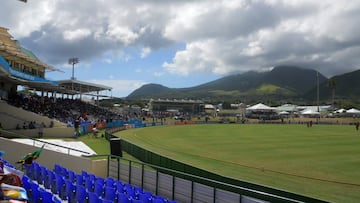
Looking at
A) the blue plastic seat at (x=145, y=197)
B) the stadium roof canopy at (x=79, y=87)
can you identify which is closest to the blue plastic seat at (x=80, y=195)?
the blue plastic seat at (x=145, y=197)

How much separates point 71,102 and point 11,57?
18644mm

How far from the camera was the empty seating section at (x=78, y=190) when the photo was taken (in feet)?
30.6

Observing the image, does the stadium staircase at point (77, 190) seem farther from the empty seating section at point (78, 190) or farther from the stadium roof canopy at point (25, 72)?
the stadium roof canopy at point (25, 72)

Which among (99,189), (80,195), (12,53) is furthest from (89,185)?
(12,53)

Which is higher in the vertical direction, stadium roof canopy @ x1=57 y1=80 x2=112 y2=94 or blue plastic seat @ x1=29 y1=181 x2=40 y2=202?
stadium roof canopy @ x1=57 y1=80 x2=112 y2=94

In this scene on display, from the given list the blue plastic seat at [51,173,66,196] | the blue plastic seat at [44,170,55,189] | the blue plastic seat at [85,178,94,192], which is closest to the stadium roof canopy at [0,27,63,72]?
the blue plastic seat at [44,170,55,189]

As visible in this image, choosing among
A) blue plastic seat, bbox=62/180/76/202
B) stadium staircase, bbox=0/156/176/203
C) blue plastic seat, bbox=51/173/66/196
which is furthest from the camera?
blue plastic seat, bbox=51/173/66/196

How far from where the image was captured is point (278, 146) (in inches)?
1278

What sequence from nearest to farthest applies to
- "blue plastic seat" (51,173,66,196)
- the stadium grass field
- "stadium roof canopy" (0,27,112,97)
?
"blue plastic seat" (51,173,66,196) → the stadium grass field → "stadium roof canopy" (0,27,112,97)

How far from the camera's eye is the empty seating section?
9.31 m

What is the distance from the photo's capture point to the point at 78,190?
404 inches

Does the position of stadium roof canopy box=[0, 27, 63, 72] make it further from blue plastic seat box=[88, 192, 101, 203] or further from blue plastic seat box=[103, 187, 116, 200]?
blue plastic seat box=[88, 192, 101, 203]

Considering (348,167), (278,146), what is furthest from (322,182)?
(278,146)

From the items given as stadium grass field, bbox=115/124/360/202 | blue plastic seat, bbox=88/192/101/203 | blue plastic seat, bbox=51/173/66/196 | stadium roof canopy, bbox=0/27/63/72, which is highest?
stadium roof canopy, bbox=0/27/63/72
